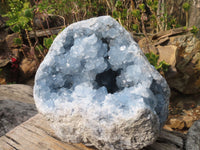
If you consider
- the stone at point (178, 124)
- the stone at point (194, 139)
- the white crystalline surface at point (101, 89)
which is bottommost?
the stone at point (178, 124)

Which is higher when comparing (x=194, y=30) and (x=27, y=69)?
(x=194, y=30)

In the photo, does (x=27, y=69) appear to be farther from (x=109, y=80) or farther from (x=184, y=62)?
(x=109, y=80)

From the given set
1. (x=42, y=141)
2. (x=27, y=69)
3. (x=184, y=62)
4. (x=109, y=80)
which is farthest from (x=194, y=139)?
(x=27, y=69)

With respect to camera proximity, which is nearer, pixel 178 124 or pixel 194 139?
pixel 194 139

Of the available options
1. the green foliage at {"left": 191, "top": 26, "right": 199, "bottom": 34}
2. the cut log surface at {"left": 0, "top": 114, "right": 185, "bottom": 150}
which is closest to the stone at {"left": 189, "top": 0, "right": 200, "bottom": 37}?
the green foliage at {"left": 191, "top": 26, "right": 199, "bottom": 34}

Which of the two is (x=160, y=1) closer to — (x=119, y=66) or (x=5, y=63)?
(x=119, y=66)

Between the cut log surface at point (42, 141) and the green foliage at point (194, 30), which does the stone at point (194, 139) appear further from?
the green foliage at point (194, 30)

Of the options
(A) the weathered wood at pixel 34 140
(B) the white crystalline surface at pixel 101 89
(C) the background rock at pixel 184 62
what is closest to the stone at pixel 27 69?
(C) the background rock at pixel 184 62
